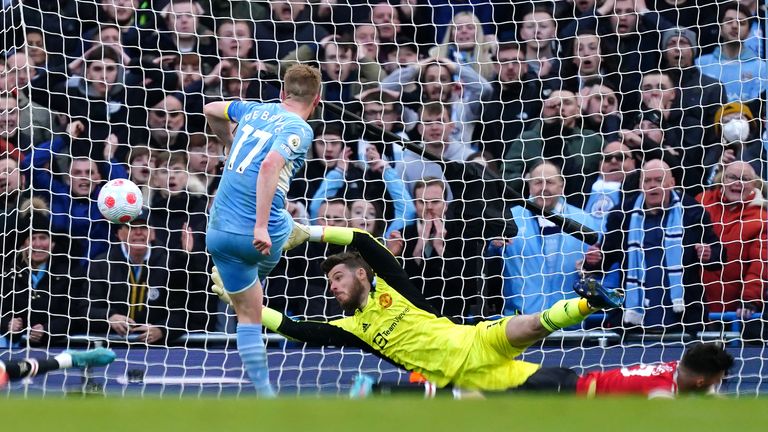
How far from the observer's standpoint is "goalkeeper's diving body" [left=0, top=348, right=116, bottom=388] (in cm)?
747

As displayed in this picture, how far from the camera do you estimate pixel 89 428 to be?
3592 mm

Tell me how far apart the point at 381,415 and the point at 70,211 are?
646cm

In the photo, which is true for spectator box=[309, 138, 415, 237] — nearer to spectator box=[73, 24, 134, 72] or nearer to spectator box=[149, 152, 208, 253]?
spectator box=[149, 152, 208, 253]

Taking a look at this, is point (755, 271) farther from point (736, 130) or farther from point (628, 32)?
point (628, 32)

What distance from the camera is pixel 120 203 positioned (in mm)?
8461

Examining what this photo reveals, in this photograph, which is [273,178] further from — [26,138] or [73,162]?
[26,138]

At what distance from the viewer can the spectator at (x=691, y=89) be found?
9.95 meters

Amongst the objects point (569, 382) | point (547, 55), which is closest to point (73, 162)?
point (547, 55)

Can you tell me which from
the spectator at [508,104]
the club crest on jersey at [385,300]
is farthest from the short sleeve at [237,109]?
the spectator at [508,104]

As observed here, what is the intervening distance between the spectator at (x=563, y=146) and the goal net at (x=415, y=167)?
0.02 m

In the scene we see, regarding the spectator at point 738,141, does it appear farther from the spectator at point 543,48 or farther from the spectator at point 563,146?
the spectator at point 543,48

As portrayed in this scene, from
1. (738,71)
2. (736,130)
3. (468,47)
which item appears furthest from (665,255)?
(468,47)

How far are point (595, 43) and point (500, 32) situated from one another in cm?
92

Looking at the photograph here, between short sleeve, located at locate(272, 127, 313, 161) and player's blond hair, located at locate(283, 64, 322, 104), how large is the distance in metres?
0.21
